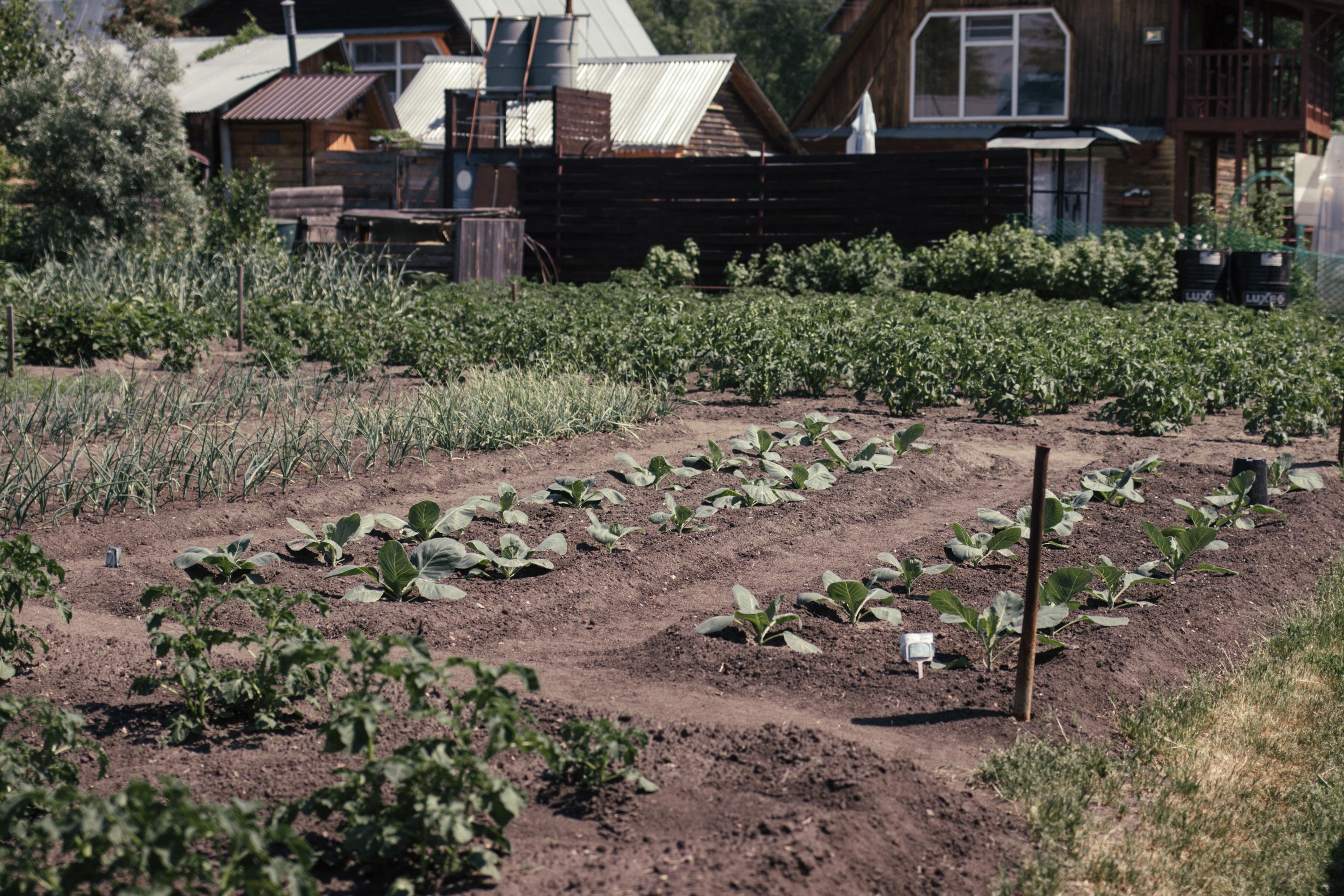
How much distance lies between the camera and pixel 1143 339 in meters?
10.3

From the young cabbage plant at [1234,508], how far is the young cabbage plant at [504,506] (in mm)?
Answer: 3149

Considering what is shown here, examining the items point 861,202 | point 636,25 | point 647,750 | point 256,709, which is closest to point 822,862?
point 647,750

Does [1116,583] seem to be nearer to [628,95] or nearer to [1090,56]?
[1090,56]

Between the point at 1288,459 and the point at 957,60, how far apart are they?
788 inches

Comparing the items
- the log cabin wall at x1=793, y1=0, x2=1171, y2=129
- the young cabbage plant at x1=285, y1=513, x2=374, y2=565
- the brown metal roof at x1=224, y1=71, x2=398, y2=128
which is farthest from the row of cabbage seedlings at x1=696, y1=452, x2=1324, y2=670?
the brown metal roof at x1=224, y1=71, x2=398, y2=128

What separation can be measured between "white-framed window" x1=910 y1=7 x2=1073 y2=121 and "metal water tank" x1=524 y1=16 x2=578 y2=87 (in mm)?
7088

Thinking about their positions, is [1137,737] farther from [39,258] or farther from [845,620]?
[39,258]

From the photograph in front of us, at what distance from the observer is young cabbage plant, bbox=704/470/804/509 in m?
6.76

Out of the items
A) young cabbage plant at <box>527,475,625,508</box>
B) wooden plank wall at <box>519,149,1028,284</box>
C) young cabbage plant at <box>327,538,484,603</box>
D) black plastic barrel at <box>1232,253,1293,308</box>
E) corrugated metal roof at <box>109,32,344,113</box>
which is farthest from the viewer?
corrugated metal roof at <box>109,32,344,113</box>

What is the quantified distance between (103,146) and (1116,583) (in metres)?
15.5

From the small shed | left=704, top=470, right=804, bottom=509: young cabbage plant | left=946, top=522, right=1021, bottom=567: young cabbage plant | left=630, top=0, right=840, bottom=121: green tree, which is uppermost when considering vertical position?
left=630, top=0, right=840, bottom=121: green tree

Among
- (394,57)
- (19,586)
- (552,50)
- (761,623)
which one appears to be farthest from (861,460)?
(394,57)

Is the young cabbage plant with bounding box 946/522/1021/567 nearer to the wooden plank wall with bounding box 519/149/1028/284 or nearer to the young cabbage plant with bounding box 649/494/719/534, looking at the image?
the young cabbage plant with bounding box 649/494/719/534

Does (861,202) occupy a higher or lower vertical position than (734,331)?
higher
